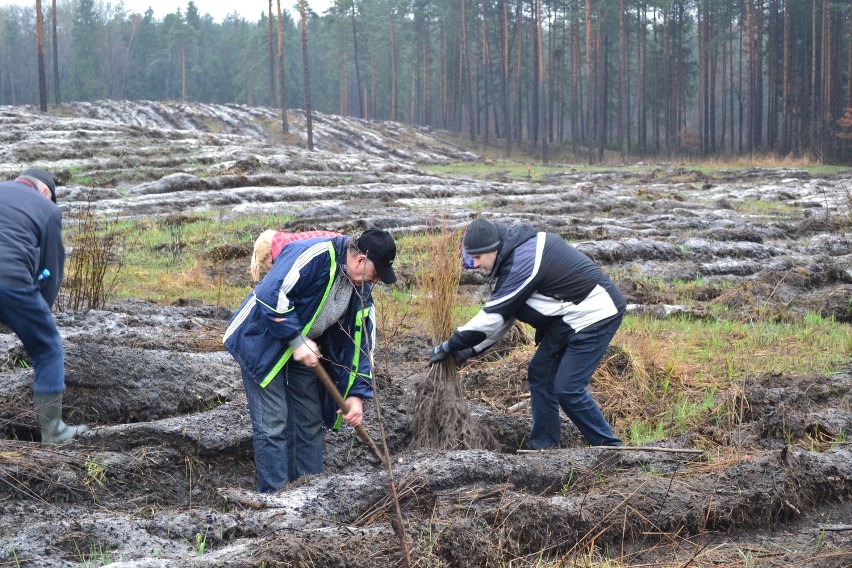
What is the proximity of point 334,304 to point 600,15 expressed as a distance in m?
47.1

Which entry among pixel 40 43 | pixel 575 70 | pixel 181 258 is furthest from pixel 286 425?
pixel 575 70

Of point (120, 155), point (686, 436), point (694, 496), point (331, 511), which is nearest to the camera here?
point (331, 511)

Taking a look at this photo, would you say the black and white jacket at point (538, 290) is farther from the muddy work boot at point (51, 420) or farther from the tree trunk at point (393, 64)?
the tree trunk at point (393, 64)

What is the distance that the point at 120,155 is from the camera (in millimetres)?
24125

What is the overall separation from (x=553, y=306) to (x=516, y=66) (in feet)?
185

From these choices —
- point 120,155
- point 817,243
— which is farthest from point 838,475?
point 120,155

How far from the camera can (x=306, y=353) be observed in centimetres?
434

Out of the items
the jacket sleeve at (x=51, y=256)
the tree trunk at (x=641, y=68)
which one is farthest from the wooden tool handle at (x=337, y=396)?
the tree trunk at (x=641, y=68)

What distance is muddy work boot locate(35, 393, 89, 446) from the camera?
15.7 ft

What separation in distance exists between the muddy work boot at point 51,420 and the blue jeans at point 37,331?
5 centimetres

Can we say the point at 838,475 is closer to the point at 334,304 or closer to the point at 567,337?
the point at 567,337

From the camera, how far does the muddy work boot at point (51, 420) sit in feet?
15.7

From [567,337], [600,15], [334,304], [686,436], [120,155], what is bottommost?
[686,436]

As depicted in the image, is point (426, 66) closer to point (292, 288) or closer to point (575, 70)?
point (575, 70)
